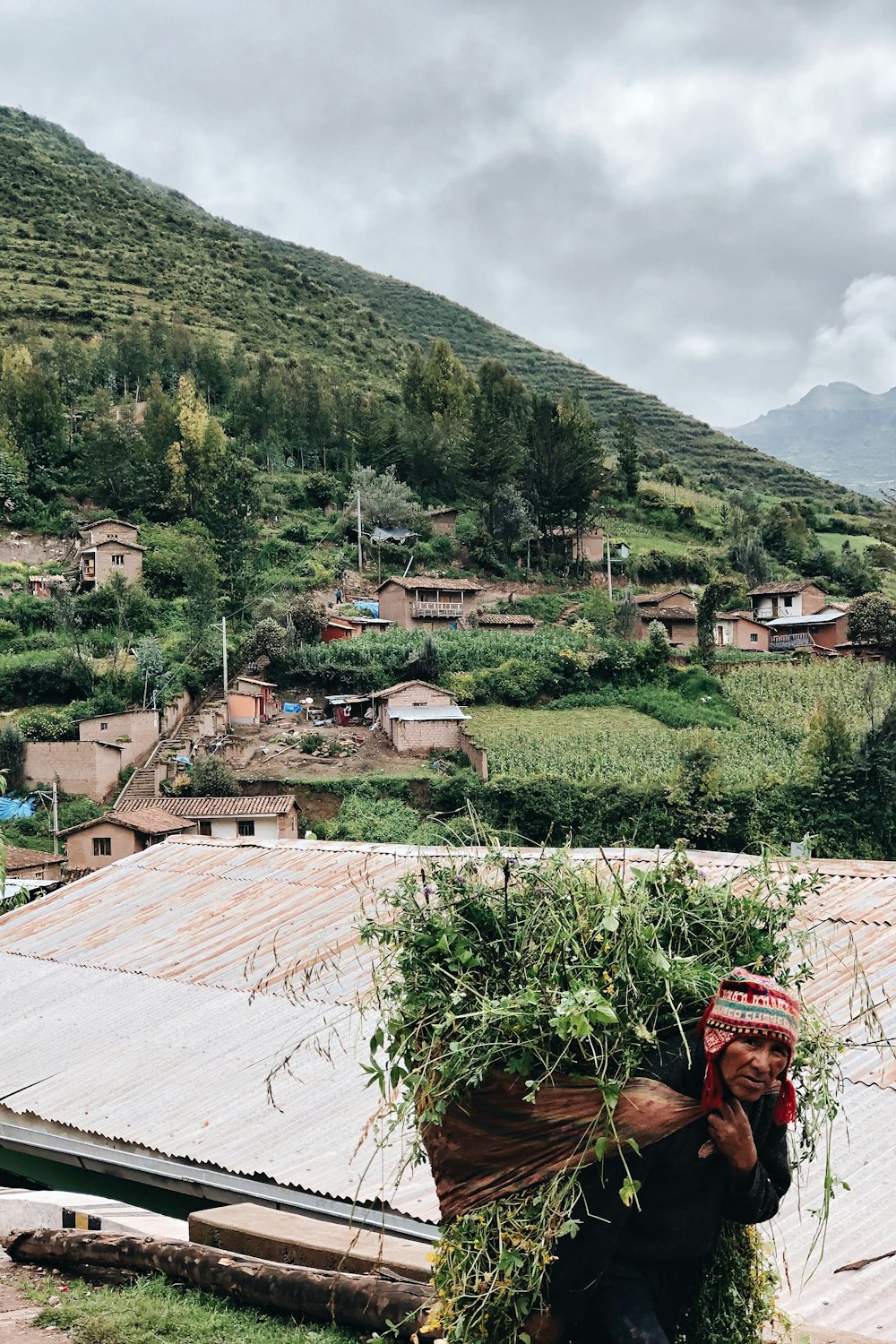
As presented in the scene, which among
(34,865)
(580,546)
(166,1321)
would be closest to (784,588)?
(580,546)

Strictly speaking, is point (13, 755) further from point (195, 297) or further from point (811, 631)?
point (195, 297)

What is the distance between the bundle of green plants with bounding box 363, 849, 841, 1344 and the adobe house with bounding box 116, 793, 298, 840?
2130cm

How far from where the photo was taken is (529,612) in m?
37.9

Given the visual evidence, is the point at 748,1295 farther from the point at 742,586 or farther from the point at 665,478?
the point at 665,478

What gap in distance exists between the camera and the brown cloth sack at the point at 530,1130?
1.94 m

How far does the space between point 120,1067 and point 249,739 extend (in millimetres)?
22851

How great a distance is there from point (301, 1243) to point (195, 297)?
73.1m

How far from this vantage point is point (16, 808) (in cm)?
2503

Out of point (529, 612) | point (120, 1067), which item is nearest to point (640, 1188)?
point (120, 1067)

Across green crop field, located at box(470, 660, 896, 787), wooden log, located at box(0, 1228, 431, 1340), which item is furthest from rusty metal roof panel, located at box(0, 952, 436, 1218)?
green crop field, located at box(470, 660, 896, 787)

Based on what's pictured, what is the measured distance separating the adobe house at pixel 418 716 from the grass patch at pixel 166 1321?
81.0ft

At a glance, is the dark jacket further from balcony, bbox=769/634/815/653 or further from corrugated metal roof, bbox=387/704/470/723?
balcony, bbox=769/634/815/653

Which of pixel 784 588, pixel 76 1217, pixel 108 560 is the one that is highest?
pixel 108 560

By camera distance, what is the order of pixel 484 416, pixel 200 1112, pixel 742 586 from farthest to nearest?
1. pixel 484 416
2. pixel 742 586
3. pixel 200 1112
